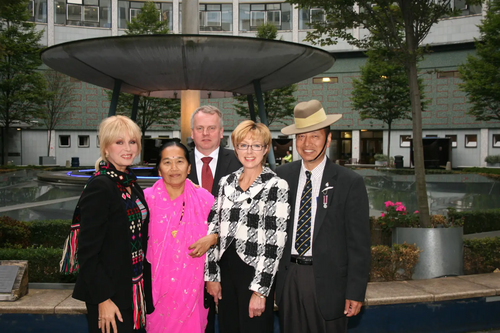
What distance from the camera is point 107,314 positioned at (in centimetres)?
262

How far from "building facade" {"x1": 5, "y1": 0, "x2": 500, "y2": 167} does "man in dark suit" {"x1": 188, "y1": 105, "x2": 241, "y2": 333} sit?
110 feet

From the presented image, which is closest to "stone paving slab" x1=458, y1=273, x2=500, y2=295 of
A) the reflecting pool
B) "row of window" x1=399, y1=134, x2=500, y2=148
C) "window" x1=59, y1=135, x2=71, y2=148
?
the reflecting pool

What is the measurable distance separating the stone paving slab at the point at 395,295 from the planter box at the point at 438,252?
71 centimetres

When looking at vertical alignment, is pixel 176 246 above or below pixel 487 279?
above

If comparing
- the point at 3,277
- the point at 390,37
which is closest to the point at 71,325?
the point at 3,277

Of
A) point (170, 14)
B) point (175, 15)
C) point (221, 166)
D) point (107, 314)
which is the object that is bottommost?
point (107, 314)

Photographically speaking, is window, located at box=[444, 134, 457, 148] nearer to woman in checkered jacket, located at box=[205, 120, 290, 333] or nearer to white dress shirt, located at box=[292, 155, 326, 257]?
white dress shirt, located at box=[292, 155, 326, 257]

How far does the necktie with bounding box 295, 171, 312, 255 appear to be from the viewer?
302cm

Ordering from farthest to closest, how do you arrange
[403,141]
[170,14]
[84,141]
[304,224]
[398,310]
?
[84,141] → [170,14] → [403,141] → [398,310] → [304,224]

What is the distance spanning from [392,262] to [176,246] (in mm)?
3276

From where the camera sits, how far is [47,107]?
3591 centimetres

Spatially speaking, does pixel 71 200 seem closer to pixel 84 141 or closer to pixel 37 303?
pixel 37 303

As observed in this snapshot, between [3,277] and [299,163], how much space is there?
10.9 feet

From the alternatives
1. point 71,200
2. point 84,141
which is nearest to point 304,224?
point 71,200
